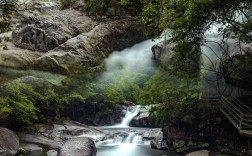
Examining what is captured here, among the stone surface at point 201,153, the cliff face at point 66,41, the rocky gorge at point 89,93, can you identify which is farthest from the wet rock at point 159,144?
the cliff face at point 66,41

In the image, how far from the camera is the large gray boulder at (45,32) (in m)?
22.9

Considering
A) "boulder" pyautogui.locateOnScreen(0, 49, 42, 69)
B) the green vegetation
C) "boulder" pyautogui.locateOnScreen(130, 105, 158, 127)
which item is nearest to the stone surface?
the green vegetation

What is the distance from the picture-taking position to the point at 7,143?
12469 mm

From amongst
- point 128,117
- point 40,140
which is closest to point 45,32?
point 128,117

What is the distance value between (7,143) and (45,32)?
12.2 m

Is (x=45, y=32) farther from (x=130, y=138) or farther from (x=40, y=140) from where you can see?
(x=130, y=138)

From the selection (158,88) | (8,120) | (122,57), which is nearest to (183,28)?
(158,88)

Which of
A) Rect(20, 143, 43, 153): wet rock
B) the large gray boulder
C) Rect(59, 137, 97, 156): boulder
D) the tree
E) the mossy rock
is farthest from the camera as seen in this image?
the large gray boulder

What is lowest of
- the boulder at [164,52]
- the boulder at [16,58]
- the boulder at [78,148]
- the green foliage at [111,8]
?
the boulder at [78,148]

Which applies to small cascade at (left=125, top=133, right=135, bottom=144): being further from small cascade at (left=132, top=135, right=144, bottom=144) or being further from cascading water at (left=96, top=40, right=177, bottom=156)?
small cascade at (left=132, top=135, right=144, bottom=144)

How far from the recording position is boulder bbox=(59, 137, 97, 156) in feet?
38.1

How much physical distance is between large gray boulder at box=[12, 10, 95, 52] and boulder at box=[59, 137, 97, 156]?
1180 centimetres

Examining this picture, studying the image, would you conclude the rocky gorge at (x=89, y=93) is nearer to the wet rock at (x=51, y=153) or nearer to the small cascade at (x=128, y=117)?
the wet rock at (x=51, y=153)

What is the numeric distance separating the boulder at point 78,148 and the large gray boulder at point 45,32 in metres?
11.8
